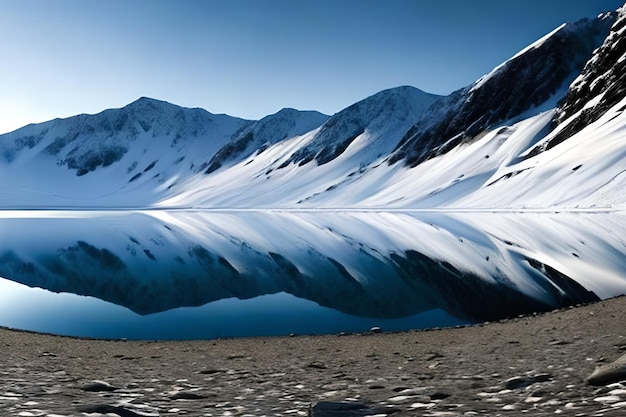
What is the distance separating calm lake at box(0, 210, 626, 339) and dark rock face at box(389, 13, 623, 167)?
347 feet

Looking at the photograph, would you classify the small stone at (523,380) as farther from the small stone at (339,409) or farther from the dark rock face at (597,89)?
the dark rock face at (597,89)

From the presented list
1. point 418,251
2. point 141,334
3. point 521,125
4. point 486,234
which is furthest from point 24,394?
point 521,125

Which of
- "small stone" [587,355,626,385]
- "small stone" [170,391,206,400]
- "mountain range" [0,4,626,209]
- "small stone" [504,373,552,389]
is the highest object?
"mountain range" [0,4,626,209]

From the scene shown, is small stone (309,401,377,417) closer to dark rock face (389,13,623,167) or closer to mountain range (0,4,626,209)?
mountain range (0,4,626,209)

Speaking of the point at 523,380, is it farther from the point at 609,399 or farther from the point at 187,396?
the point at 187,396

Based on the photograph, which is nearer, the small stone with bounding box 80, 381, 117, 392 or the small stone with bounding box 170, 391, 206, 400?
the small stone with bounding box 170, 391, 206, 400

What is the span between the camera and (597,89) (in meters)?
116

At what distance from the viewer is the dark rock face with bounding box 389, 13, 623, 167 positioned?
150 metres

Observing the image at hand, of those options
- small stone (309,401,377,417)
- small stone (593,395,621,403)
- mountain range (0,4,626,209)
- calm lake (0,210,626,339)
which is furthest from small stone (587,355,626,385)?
mountain range (0,4,626,209)

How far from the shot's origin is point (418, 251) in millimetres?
39281

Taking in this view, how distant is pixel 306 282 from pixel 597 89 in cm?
11289

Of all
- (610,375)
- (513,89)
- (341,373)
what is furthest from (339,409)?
(513,89)

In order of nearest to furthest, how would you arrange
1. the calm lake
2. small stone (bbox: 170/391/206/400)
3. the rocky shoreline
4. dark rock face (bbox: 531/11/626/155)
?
the rocky shoreline, small stone (bbox: 170/391/206/400), the calm lake, dark rock face (bbox: 531/11/626/155)

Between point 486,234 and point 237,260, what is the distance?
2437 cm
